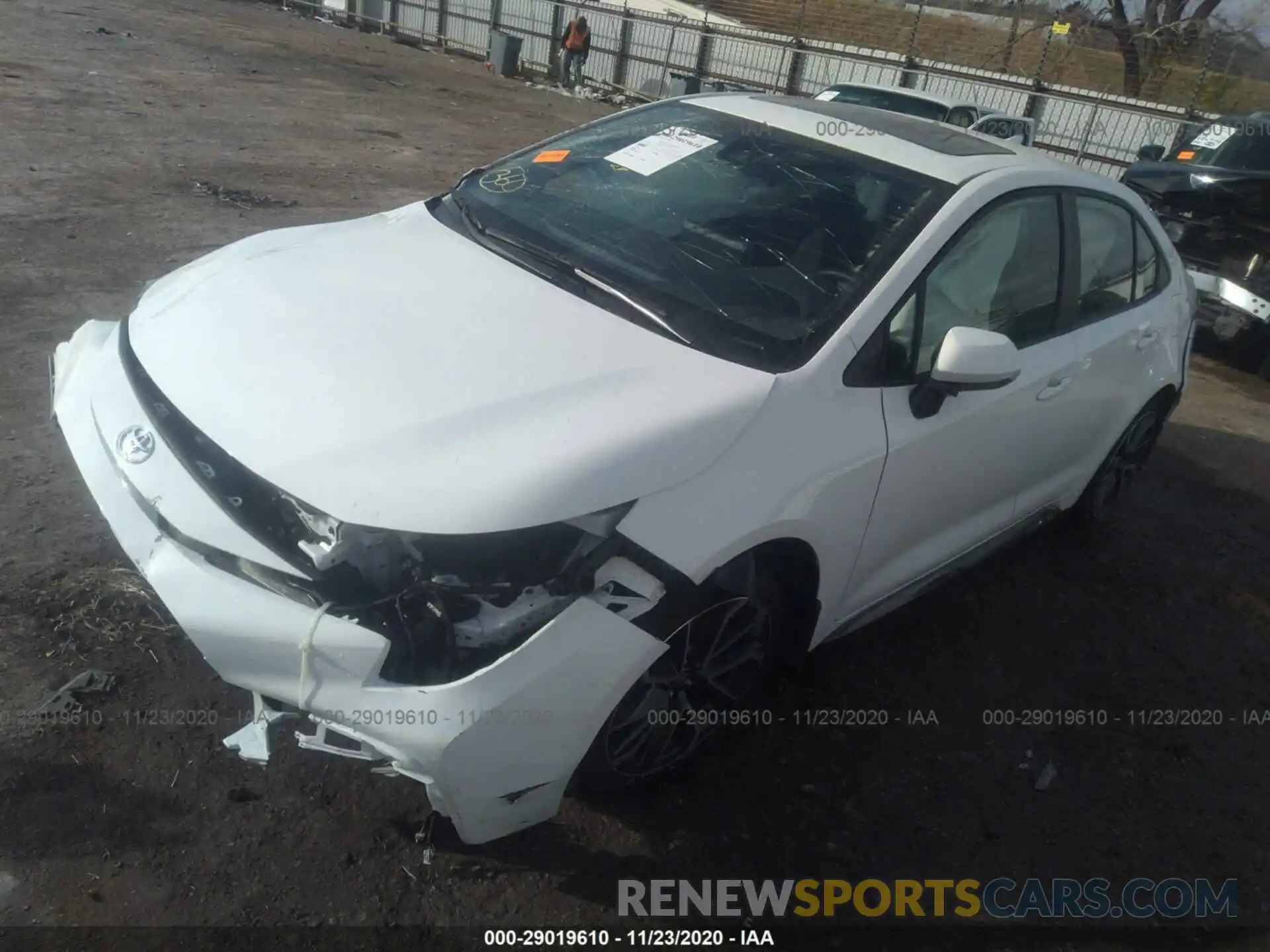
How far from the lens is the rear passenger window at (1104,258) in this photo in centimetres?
389

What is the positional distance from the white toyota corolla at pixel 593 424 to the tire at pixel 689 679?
0.04 feet

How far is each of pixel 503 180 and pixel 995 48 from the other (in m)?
20.8

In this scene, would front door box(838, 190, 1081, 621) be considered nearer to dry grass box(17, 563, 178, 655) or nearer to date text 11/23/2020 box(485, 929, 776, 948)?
date text 11/23/2020 box(485, 929, 776, 948)

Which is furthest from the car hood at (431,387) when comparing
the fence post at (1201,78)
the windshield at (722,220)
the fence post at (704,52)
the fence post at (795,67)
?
the fence post at (704,52)

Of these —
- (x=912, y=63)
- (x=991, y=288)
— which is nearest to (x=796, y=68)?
(x=912, y=63)

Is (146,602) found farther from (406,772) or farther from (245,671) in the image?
(406,772)

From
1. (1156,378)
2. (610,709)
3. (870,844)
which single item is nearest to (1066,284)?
(1156,378)

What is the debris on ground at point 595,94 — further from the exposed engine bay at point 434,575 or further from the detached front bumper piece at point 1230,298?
the exposed engine bay at point 434,575

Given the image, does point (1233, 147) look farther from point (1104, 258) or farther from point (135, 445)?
point (135, 445)

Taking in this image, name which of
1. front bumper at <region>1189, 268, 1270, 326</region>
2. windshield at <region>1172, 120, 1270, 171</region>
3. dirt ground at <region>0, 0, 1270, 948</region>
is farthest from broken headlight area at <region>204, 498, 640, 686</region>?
windshield at <region>1172, 120, 1270, 171</region>

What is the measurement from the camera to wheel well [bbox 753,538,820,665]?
2.74 metres

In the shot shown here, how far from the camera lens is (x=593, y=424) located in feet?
7.95

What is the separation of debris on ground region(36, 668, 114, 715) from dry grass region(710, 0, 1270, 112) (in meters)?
19.8

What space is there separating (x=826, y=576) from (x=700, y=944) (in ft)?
3.42
